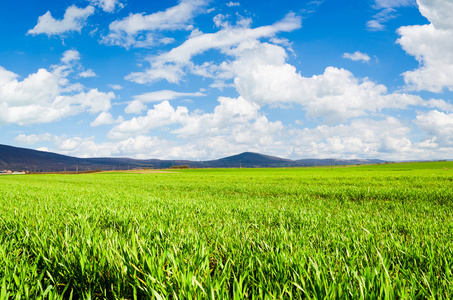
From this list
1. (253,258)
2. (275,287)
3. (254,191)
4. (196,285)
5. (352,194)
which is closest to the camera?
(196,285)

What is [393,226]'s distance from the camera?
199 inches

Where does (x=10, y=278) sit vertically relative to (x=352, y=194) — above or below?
above

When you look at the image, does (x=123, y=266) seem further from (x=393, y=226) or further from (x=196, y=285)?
(x=393, y=226)

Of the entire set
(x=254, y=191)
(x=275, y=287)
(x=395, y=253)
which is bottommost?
(x=254, y=191)

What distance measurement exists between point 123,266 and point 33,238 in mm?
2004

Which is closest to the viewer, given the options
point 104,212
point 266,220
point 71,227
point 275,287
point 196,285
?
point 196,285

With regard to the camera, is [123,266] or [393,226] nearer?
[123,266]

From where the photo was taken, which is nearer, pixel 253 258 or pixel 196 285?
pixel 196 285

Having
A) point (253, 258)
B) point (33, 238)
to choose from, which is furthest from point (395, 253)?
point (33, 238)

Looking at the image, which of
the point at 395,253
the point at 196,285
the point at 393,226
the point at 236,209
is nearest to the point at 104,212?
the point at 236,209

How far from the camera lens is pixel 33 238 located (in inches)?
137

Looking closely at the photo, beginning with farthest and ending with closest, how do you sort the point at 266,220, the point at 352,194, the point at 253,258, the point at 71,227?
the point at 352,194 → the point at 266,220 → the point at 71,227 → the point at 253,258

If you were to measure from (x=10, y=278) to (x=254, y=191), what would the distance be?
16344 millimetres

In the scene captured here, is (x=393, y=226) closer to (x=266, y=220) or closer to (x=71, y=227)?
(x=266, y=220)
